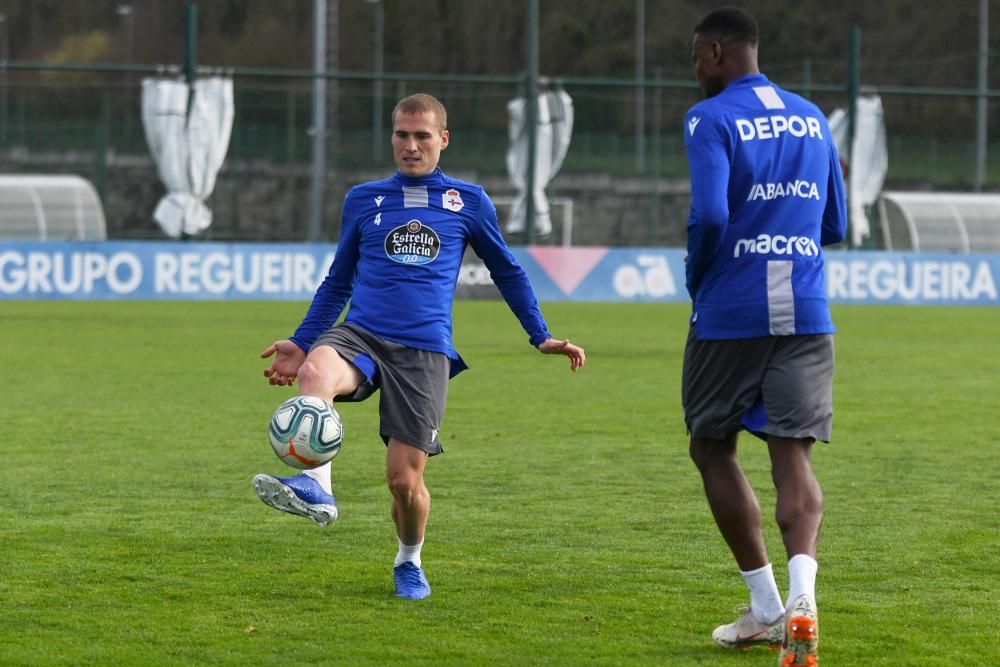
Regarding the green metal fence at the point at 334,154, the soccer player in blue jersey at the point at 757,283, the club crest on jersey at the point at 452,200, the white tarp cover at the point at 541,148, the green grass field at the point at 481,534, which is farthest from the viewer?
the green metal fence at the point at 334,154

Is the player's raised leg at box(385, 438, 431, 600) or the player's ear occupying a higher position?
the player's ear

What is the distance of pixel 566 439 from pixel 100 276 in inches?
594

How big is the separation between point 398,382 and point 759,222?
1399 millimetres

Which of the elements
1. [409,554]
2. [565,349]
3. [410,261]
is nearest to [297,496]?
[409,554]

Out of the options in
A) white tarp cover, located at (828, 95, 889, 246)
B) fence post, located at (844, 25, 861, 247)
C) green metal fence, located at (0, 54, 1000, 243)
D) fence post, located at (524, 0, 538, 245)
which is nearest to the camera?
fence post, located at (524, 0, 538, 245)

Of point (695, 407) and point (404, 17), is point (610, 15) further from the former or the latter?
point (695, 407)

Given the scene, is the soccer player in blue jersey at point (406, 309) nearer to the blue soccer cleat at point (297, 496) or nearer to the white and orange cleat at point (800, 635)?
the blue soccer cleat at point (297, 496)

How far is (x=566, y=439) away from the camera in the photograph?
10.0 m

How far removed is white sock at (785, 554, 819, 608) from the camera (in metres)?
4.49

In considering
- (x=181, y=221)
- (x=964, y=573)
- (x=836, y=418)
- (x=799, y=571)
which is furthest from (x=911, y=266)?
(x=799, y=571)

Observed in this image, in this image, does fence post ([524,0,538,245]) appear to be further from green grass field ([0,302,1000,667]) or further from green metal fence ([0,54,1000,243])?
green grass field ([0,302,1000,667])

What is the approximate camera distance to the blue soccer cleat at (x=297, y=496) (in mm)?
5102

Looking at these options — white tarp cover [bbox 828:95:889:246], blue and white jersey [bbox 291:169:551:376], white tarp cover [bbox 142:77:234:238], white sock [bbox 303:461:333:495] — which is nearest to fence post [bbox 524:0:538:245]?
white tarp cover [bbox 142:77:234:238]

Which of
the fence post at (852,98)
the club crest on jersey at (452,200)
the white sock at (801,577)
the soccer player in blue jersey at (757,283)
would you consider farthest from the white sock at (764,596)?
the fence post at (852,98)
